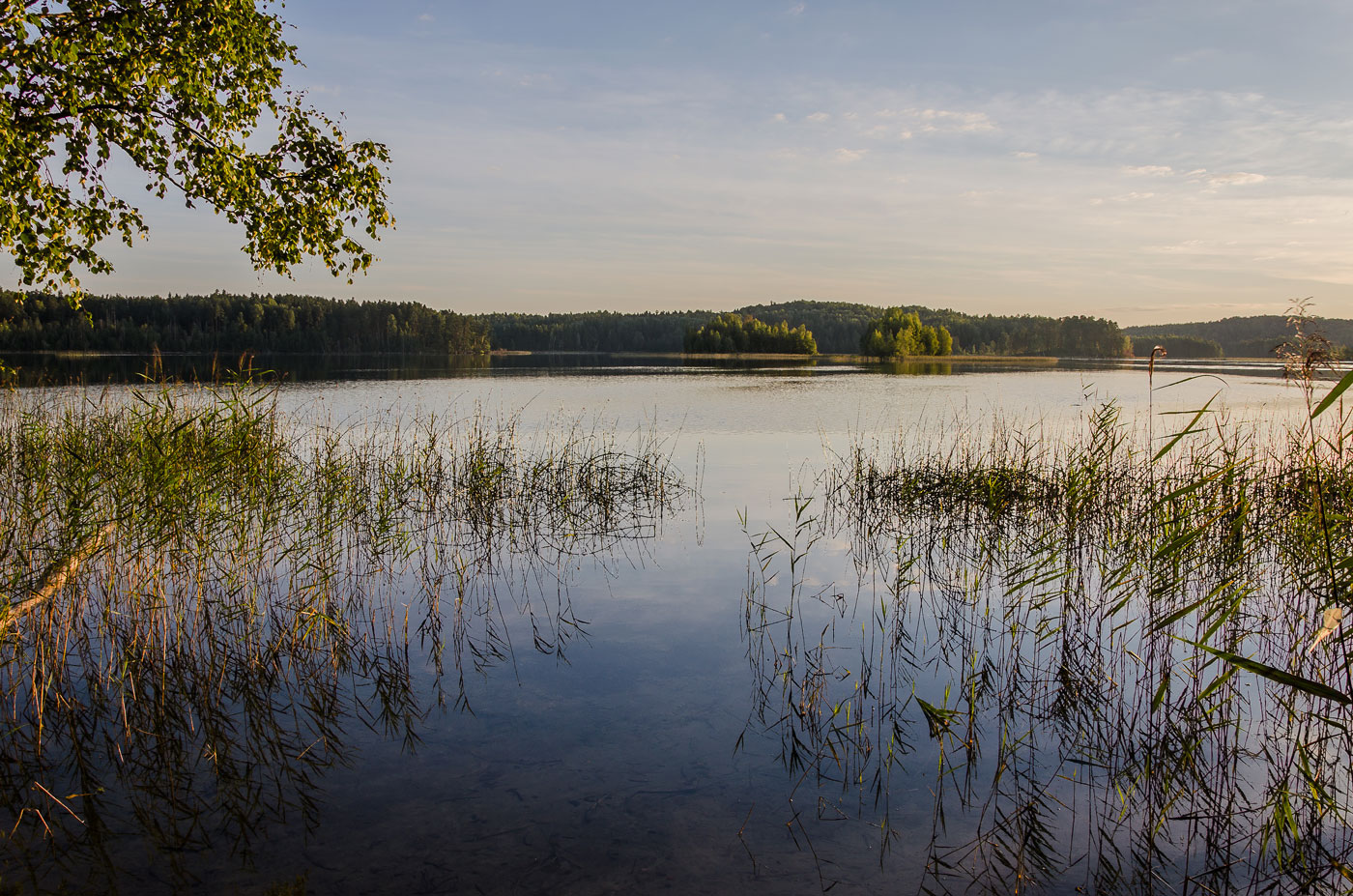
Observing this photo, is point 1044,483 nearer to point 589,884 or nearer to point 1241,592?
point 1241,592

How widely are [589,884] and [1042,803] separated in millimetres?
2253

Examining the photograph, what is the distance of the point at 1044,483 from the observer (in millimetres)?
11375

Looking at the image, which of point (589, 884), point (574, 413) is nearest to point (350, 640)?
point (589, 884)

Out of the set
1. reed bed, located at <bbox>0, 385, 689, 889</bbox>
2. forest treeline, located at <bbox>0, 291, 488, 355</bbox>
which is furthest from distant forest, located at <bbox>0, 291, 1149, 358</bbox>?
reed bed, located at <bbox>0, 385, 689, 889</bbox>

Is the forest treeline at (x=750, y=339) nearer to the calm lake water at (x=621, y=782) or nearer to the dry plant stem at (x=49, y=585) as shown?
the calm lake water at (x=621, y=782)

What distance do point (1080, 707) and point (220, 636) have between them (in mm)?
5956

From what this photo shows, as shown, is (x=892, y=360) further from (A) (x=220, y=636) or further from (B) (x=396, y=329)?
(A) (x=220, y=636)

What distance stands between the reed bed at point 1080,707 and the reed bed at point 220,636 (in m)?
2.27

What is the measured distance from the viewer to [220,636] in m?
5.81

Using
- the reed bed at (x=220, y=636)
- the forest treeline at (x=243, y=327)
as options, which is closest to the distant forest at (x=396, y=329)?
the forest treeline at (x=243, y=327)

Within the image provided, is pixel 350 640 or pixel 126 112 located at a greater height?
pixel 126 112

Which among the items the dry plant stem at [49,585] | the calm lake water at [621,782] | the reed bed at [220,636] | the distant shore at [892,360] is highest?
the distant shore at [892,360]

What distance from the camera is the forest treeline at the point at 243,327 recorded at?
66.5 metres

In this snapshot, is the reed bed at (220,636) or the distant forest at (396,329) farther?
the distant forest at (396,329)
